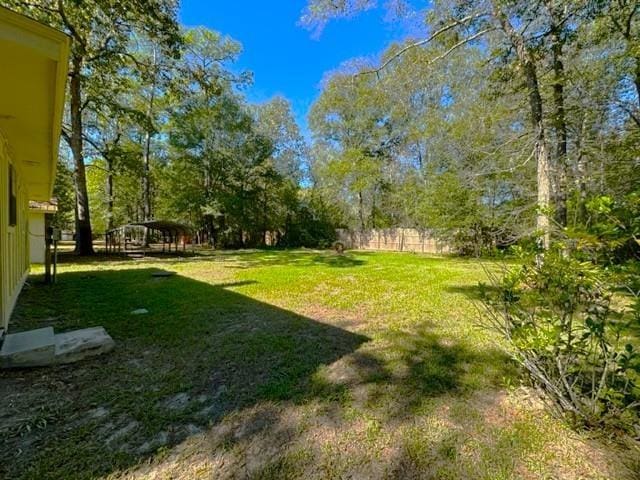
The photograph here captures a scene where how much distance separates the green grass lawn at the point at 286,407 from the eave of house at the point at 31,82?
2.23m

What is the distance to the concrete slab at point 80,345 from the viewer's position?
2.92 m

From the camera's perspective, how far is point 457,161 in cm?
1116

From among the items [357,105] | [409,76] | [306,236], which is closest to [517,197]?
[409,76]

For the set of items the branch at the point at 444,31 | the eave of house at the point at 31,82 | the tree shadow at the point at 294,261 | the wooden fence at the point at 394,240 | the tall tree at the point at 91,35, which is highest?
the tall tree at the point at 91,35

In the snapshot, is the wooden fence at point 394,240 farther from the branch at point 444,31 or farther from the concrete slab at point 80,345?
the concrete slab at point 80,345

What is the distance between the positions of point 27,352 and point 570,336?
13.3 ft

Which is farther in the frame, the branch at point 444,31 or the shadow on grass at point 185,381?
the branch at point 444,31

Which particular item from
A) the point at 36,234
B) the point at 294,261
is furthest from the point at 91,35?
the point at 294,261

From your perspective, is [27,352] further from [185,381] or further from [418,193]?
[418,193]

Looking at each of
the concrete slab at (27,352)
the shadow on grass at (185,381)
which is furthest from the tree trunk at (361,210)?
the concrete slab at (27,352)

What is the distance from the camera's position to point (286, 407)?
220 cm

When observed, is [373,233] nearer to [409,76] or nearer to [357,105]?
[357,105]

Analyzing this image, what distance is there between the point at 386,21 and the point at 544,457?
7.64m

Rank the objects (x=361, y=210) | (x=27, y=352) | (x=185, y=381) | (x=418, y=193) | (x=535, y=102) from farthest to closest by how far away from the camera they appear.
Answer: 1. (x=361, y=210)
2. (x=418, y=193)
3. (x=535, y=102)
4. (x=27, y=352)
5. (x=185, y=381)
